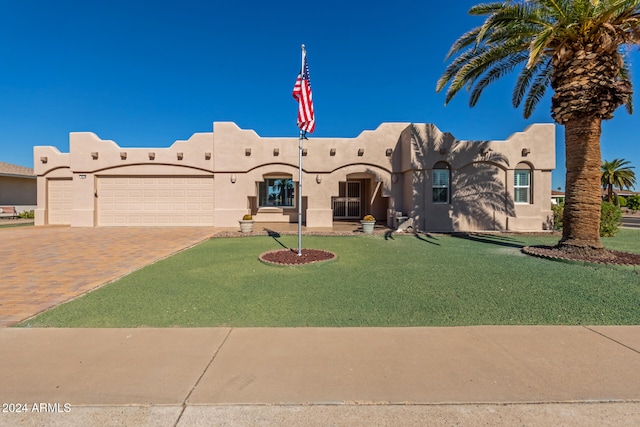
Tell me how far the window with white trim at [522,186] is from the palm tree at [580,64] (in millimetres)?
6813

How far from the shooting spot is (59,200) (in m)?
18.0

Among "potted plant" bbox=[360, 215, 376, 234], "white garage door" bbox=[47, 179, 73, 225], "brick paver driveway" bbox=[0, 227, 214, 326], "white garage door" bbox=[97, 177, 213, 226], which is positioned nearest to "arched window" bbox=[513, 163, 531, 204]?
"potted plant" bbox=[360, 215, 376, 234]

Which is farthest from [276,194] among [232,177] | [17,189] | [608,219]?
[17,189]

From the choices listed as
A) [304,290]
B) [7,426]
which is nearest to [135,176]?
[304,290]

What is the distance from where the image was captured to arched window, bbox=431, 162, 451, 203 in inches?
568

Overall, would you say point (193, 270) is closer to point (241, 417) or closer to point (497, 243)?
point (241, 417)

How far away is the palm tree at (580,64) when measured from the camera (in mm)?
7617

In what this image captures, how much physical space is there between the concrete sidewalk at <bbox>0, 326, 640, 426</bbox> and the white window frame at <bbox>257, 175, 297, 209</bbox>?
14.5m

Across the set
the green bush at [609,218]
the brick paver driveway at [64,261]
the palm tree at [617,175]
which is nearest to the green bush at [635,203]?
the palm tree at [617,175]

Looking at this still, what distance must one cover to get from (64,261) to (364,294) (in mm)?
8479

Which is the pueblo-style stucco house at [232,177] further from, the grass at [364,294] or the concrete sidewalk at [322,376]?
the concrete sidewalk at [322,376]

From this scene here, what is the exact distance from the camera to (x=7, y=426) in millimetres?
2324

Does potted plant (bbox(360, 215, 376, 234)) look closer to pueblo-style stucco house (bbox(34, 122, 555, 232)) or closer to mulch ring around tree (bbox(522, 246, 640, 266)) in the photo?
pueblo-style stucco house (bbox(34, 122, 555, 232))

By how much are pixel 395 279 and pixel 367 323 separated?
90.1 inches
